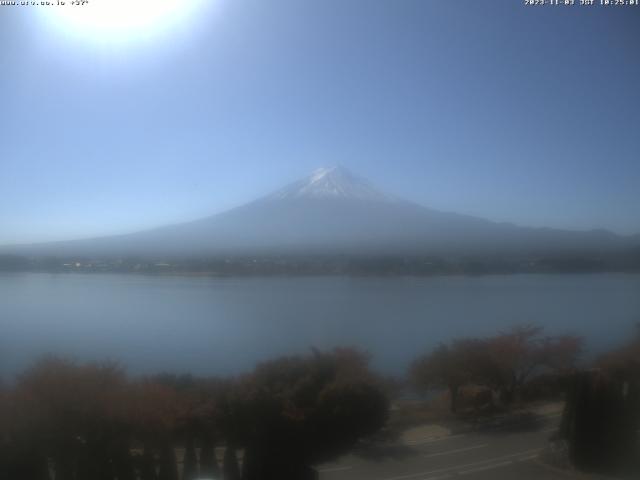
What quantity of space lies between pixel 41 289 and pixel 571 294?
3549 mm

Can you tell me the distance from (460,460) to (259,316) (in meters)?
1.43

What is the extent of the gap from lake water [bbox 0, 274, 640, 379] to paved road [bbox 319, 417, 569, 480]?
1.58 feet

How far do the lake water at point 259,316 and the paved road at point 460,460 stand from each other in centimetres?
48

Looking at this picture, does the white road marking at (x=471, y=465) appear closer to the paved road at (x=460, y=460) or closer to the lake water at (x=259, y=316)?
the paved road at (x=460, y=460)

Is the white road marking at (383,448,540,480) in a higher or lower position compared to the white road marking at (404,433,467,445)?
lower

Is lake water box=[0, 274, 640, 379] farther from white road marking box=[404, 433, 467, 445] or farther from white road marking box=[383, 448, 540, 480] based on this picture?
white road marking box=[383, 448, 540, 480]

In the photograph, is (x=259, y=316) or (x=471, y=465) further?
(x=259, y=316)

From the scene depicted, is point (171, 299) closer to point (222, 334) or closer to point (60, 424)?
point (222, 334)

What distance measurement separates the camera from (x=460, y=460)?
9.77 feet

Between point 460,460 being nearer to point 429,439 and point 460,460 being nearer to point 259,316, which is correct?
point 429,439

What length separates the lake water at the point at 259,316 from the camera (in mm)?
2859

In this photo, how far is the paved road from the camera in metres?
2.73

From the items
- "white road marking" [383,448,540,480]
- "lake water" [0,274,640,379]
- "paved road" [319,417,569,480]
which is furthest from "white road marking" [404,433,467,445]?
"lake water" [0,274,640,379]

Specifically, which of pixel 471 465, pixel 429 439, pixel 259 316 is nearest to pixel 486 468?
pixel 471 465
